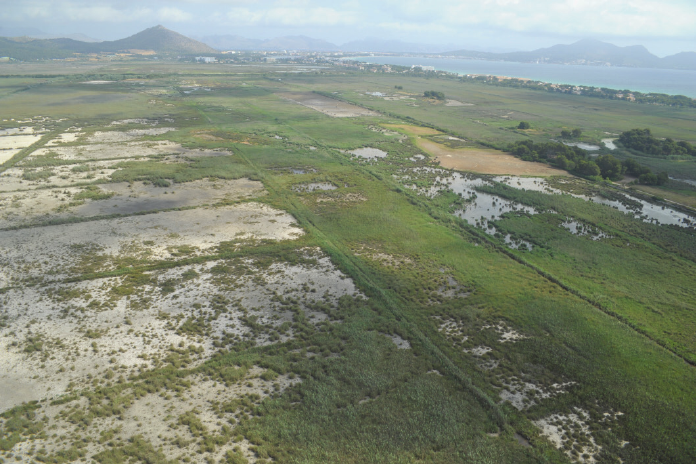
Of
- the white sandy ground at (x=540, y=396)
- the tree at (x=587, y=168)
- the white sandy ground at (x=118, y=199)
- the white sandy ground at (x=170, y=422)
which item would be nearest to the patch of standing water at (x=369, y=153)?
the white sandy ground at (x=118, y=199)

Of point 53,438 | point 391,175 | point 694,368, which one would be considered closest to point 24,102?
point 391,175

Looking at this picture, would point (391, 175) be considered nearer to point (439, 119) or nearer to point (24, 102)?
point (439, 119)

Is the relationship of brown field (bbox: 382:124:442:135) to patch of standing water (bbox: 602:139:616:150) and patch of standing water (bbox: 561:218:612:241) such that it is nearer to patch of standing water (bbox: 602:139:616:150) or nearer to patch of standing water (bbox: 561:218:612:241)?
patch of standing water (bbox: 602:139:616:150)

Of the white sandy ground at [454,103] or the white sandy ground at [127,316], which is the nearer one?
the white sandy ground at [127,316]

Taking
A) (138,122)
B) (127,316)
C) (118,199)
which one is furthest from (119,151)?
(127,316)

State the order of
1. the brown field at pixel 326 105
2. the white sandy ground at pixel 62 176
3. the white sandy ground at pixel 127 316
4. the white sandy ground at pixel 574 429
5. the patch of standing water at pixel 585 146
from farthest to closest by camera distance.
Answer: the brown field at pixel 326 105 → the patch of standing water at pixel 585 146 → the white sandy ground at pixel 62 176 → the white sandy ground at pixel 127 316 → the white sandy ground at pixel 574 429

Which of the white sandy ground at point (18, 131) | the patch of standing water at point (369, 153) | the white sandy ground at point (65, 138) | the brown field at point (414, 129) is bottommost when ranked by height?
the patch of standing water at point (369, 153)

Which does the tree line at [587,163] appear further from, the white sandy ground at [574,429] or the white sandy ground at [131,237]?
the white sandy ground at [574,429]
